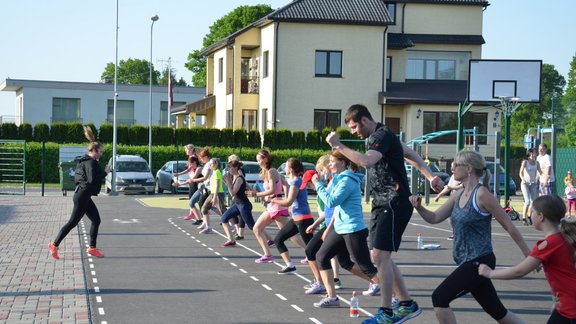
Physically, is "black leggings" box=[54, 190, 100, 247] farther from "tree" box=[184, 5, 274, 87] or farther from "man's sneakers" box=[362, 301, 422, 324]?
"tree" box=[184, 5, 274, 87]

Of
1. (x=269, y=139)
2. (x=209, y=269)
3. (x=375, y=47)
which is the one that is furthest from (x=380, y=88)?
(x=209, y=269)

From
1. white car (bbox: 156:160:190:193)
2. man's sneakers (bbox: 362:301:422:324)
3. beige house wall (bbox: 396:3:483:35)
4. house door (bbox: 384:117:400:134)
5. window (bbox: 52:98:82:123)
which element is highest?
beige house wall (bbox: 396:3:483:35)

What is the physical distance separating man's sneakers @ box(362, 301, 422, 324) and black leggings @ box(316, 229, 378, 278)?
1.08 metres

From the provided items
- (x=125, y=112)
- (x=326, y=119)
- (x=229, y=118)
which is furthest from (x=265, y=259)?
(x=125, y=112)

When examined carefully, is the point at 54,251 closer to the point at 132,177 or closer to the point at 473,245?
the point at 473,245

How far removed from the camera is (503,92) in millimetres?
31609

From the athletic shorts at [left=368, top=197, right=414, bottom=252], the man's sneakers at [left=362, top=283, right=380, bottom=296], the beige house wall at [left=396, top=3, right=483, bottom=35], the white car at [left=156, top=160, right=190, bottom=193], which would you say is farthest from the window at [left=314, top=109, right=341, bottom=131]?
the athletic shorts at [left=368, top=197, right=414, bottom=252]

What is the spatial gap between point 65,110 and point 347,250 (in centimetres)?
6889

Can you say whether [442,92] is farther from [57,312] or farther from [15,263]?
[57,312]

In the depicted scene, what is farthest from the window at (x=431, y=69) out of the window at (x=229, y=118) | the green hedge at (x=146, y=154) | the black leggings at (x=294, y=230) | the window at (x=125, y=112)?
the black leggings at (x=294, y=230)

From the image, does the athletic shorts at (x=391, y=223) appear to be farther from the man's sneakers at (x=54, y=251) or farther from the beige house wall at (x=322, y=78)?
the beige house wall at (x=322, y=78)

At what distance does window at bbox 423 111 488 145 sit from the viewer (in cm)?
5194

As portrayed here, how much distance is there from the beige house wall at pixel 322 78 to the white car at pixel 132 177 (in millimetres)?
11589

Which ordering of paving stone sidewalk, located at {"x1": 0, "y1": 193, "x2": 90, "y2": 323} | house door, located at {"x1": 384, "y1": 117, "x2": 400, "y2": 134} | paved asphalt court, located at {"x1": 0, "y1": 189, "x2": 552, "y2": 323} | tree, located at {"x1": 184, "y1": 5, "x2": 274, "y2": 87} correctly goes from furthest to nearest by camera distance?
tree, located at {"x1": 184, "y1": 5, "x2": 274, "y2": 87} → house door, located at {"x1": 384, "y1": 117, "x2": 400, "y2": 134} → paved asphalt court, located at {"x1": 0, "y1": 189, "x2": 552, "y2": 323} → paving stone sidewalk, located at {"x1": 0, "y1": 193, "x2": 90, "y2": 323}
